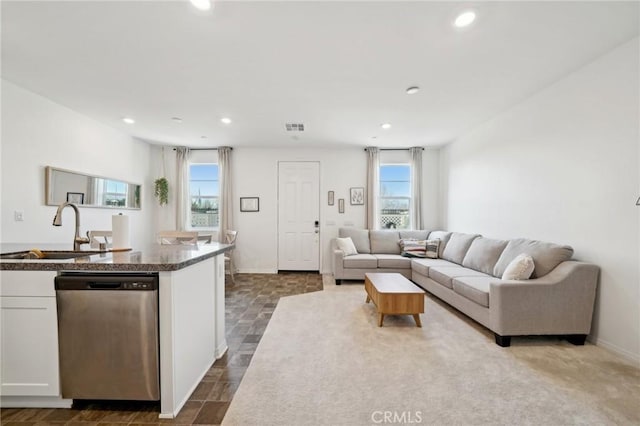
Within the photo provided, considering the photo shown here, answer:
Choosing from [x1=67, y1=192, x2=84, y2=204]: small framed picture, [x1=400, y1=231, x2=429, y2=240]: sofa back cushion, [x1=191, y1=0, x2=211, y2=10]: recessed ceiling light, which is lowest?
[x1=400, y1=231, x2=429, y2=240]: sofa back cushion

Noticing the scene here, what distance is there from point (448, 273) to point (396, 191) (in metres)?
2.57

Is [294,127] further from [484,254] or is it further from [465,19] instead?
[484,254]

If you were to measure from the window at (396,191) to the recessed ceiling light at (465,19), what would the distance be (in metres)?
3.69

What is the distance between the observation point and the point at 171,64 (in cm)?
239

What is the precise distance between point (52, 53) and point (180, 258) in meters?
2.37

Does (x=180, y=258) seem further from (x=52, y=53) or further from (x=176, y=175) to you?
(x=176, y=175)

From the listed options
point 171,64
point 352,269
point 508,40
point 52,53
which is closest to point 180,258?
point 171,64

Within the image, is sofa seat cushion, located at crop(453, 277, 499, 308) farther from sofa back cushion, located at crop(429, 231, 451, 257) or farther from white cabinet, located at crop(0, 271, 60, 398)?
white cabinet, located at crop(0, 271, 60, 398)

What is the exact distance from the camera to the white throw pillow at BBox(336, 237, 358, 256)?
4723 mm

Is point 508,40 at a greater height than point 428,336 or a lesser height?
greater

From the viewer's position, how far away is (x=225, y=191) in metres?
5.27
